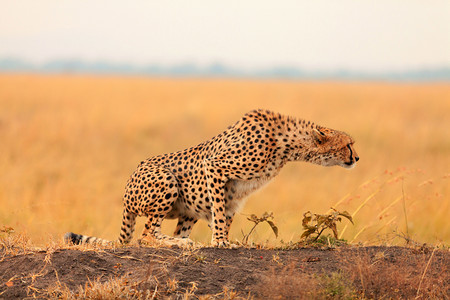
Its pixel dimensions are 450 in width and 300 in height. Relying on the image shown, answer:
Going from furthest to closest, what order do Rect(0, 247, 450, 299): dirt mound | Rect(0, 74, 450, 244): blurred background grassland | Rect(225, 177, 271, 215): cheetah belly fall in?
Rect(0, 74, 450, 244): blurred background grassland, Rect(225, 177, 271, 215): cheetah belly, Rect(0, 247, 450, 299): dirt mound

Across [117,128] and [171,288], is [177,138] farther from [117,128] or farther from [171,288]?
[171,288]

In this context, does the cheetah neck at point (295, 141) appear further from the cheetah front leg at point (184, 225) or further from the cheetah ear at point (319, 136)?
the cheetah front leg at point (184, 225)

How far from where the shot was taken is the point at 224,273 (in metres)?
3.60

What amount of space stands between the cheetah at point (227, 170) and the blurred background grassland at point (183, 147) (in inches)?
14.5

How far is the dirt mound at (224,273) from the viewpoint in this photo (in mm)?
3291

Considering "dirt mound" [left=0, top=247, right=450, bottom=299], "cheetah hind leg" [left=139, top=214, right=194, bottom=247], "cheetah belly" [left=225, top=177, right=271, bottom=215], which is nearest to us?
"dirt mound" [left=0, top=247, right=450, bottom=299]

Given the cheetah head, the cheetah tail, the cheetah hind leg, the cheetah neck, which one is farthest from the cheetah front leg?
the cheetah head

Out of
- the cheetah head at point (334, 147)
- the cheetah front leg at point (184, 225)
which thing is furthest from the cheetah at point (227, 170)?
the cheetah front leg at point (184, 225)

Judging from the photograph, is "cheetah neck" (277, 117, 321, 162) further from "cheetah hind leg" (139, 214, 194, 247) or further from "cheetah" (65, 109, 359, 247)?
"cheetah hind leg" (139, 214, 194, 247)

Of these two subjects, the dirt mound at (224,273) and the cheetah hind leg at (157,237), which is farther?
the cheetah hind leg at (157,237)

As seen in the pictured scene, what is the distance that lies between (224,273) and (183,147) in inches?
375

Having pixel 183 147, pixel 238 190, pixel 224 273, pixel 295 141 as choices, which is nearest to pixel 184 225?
pixel 238 190

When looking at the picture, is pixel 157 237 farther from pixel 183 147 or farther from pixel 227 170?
pixel 183 147

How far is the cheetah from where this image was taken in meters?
4.48
